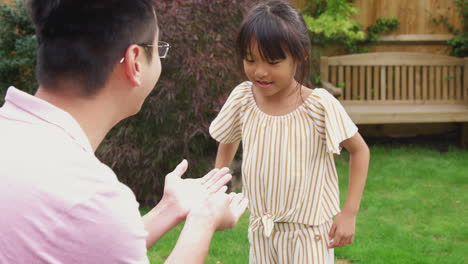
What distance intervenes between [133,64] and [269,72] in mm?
1140

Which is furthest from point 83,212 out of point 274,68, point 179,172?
point 274,68

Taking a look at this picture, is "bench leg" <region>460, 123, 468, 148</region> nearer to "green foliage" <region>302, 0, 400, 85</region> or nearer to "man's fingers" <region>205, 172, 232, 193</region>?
"green foliage" <region>302, 0, 400, 85</region>

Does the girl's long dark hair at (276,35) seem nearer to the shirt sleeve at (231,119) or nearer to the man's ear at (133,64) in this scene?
the shirt sleeve at (231,119)

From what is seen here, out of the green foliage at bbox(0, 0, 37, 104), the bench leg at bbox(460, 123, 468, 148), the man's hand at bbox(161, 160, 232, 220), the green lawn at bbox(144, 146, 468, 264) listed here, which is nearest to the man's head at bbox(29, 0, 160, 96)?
the man's hand at bbox(161, 160, 232, 220)

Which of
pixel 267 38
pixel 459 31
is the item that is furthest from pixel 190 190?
pixel 459 31

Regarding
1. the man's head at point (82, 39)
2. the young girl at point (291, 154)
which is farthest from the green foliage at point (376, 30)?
the man's head at point (82, 39)

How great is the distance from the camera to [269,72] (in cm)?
254

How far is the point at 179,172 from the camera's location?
194cm

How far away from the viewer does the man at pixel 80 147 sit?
46.0 inches

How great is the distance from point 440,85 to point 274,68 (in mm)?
6916

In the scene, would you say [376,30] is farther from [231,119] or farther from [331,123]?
[331,123]

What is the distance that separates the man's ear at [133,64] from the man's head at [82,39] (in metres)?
0.01

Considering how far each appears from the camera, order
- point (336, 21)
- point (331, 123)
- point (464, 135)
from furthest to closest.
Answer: point (464, 135) → point (336, 21) → point (331, 123)

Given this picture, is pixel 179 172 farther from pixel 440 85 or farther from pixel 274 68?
pixel 440 85
